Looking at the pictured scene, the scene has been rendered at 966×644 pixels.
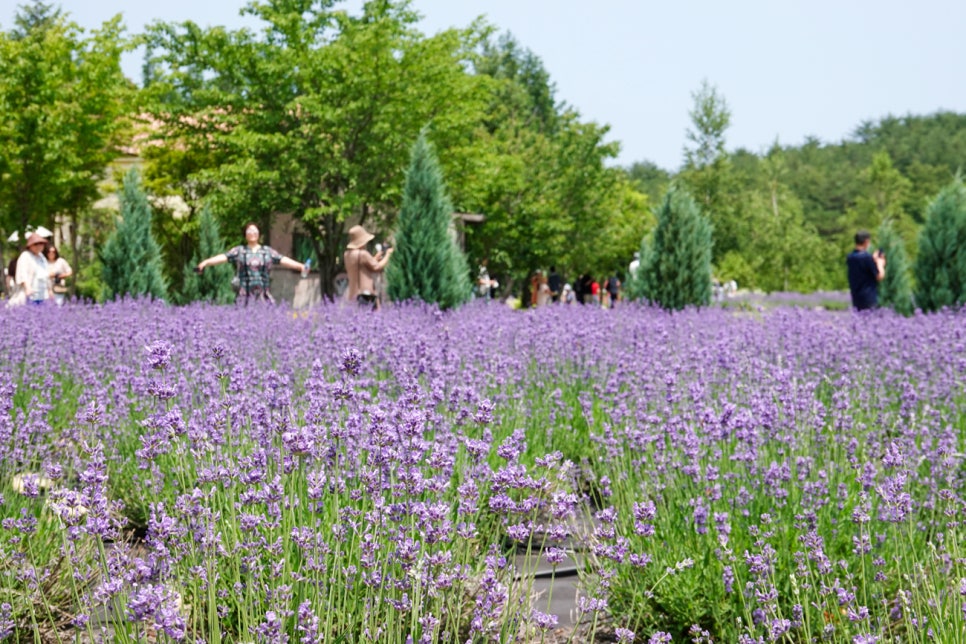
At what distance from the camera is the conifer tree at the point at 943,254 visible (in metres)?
15.6

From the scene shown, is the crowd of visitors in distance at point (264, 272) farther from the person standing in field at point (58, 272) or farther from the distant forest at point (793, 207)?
the distant forest at point (793, 207)

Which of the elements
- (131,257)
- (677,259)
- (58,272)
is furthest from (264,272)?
(131,257)

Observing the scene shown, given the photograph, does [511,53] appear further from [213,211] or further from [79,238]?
[213,211]

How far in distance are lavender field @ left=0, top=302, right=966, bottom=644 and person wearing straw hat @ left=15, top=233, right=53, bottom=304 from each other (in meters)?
4.64

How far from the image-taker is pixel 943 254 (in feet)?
51.6

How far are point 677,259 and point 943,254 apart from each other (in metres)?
5.24

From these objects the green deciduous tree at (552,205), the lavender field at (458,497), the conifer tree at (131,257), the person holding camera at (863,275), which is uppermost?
the green deciduous tree at (552,205)

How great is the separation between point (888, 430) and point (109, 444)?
174 inches

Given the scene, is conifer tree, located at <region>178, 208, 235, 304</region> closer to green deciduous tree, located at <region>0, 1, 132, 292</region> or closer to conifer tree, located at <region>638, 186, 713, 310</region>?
green deciduous tree, located at <region>0, 1, 132, 292</region>

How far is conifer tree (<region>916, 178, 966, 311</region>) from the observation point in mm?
15602

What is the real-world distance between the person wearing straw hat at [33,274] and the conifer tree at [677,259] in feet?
28.6

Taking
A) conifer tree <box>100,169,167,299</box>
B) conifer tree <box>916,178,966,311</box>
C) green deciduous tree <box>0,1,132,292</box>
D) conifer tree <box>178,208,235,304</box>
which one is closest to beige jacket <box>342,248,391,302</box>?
conifer tree <box>100,169,167,299</box>

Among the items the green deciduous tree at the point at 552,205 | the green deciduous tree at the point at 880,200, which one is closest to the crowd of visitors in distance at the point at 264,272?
the green deciduous tree at the point at 552,205

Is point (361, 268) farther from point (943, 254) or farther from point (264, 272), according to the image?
point (943, 254)
